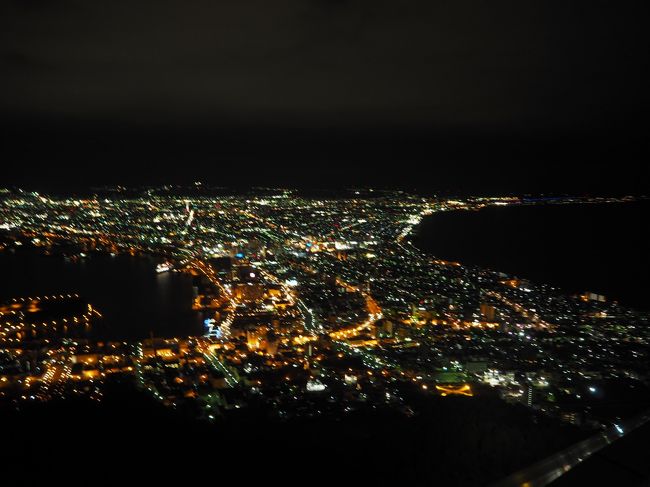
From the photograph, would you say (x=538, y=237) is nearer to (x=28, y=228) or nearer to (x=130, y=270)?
(x=130, y=270)

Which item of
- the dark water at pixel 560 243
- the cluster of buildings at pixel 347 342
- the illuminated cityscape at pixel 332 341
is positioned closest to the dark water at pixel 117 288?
the illuminated cityscape at pixel 332 341

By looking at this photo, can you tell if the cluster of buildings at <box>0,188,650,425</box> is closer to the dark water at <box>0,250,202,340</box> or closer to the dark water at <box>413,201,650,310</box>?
the dark water at <box>0,250,202,340</box>

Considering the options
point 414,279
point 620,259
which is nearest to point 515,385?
point 414,279

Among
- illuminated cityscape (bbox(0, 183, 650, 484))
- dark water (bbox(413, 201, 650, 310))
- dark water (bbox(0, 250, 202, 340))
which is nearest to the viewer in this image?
illuminated cityscape (bbox(0, 183, 650, 484))

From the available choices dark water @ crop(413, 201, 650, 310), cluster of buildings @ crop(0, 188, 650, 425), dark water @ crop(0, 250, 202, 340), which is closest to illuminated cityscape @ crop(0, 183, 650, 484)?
cluster of buildings @ crop(0, 188, 650, 425)

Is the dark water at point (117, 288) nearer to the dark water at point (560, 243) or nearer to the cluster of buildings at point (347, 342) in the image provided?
the cluster of buildings at point (347, 342)
